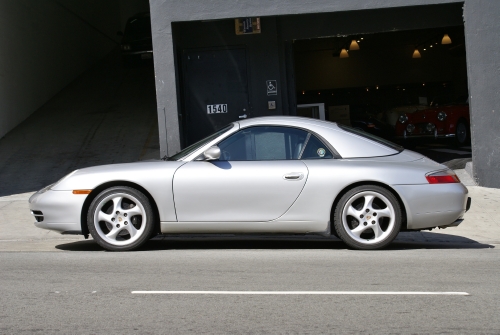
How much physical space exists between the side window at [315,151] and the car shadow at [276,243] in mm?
961

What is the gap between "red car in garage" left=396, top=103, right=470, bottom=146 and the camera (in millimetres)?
19641

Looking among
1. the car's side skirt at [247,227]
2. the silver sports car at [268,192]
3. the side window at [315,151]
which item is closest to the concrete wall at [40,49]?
the silver sports car at [268,192]

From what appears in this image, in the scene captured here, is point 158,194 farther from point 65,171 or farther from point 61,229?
point 65,171

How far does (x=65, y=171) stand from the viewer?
13.5 meters

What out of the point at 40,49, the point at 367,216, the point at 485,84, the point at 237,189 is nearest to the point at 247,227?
the point at 237,189

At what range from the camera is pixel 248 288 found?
218 inches

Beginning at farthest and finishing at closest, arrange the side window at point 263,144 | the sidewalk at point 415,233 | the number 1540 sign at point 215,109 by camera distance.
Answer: the number 1540 sign at point 215,109
the sidewalk at point 415,233
the side window at point 263,144

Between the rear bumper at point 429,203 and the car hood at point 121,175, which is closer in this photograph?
the rear bumper at point 429,203

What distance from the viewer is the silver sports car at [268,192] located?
7.02 metres

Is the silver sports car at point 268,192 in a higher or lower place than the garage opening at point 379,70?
lower

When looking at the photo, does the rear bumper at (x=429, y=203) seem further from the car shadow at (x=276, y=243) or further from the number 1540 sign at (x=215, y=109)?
the number 1540 sign at (x=215, y=109)

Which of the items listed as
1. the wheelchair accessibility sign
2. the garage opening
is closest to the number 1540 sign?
the wheelchair accessibility sign

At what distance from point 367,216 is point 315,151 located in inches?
32.1

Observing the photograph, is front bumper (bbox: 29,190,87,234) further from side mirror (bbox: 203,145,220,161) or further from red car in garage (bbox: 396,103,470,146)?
red car in garage (bbox: 396,103,470,146)
